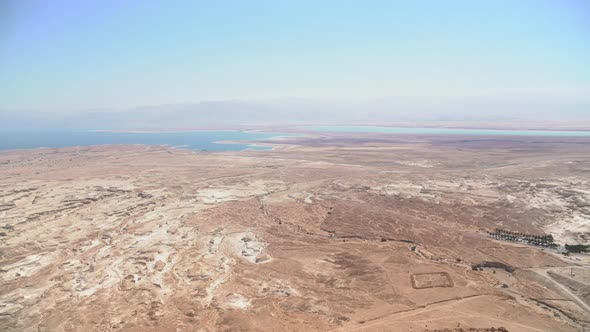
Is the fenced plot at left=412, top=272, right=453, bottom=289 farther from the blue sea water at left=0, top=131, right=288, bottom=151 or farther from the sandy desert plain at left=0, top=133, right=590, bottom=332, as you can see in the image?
the blue sea water at left=0, top=131, right=288, bottom=151

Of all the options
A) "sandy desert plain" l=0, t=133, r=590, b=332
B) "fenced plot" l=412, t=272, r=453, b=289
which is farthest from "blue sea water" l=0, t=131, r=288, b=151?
"fenced plot" l=412, t=272, r=453, b=289

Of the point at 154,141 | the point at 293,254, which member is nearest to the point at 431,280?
the point at 293,254

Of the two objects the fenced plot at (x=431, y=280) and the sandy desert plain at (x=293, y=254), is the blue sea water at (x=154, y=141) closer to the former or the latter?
the sandy desert plain at (x=293, y=254)

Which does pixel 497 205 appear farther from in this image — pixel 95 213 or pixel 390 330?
pixel 95 213

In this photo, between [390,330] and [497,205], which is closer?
[390,330]

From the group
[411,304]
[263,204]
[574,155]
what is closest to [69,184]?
[263,204]

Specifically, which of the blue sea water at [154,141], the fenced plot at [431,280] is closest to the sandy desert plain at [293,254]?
the fenced plot at [431,280]

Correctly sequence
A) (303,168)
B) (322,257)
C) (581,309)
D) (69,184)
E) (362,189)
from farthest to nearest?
(303,168)
(69,184)
(362,189)
(322,257)
(581,309)

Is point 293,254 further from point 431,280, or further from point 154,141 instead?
point 154,141
